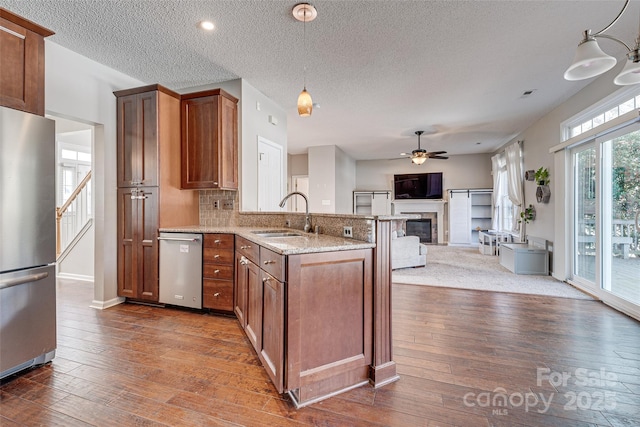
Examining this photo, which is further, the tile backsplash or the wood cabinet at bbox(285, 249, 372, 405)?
Result: the tile backsplash

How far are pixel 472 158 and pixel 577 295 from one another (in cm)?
624

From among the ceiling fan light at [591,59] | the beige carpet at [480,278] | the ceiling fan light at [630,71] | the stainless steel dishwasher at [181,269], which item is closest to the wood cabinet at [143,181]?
the stainless steel dishwasher at [181,269]

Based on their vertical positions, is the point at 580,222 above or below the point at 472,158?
below

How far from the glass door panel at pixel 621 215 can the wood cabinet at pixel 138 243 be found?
5.20m

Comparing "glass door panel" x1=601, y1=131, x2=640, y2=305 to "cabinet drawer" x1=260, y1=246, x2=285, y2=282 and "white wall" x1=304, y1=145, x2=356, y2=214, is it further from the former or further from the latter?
"white wall" x1=304, y1=145, x2=356, y2=214

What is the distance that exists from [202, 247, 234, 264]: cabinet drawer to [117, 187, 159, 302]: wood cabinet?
0.67 metres

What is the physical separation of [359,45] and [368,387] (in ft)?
10.2

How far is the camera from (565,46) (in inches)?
120

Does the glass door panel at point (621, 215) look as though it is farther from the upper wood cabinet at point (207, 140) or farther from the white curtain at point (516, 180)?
the upper wood cabinet at point (207, 140)

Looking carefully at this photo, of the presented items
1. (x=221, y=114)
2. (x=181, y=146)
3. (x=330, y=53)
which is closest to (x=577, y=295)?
(x=330, y=53)

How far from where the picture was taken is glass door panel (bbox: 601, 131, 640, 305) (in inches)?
125

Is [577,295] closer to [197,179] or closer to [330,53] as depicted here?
[330,53]

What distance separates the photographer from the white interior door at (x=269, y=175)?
4.33 m

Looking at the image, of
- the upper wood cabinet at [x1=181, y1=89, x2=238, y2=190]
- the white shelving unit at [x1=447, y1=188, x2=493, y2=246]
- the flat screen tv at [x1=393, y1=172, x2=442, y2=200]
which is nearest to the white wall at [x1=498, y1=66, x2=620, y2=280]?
the white shelving unit at [x1=447, y1=188, x2=493, y2=246]
